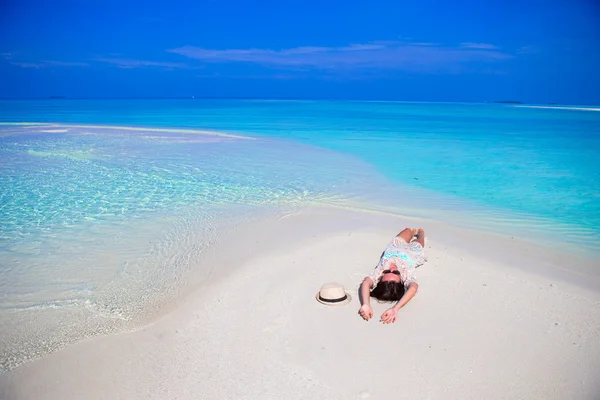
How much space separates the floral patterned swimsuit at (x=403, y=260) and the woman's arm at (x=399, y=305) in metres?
0.15

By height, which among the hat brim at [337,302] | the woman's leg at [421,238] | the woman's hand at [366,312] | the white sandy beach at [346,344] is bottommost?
the white sandy beach at [346,344]

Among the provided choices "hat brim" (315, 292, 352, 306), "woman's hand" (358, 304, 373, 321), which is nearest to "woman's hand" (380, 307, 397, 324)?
"woman's hand" (358, 304, 373, 321)

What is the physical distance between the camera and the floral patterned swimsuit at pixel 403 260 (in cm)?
410

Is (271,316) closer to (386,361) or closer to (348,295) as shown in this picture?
(348,295)

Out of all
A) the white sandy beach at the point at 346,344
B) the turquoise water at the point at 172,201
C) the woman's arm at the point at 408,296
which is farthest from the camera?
the turquoise water at the point at 172,201

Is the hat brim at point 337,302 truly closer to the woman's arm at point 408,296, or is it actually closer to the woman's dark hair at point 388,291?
the woman's dark hair at point 388,291

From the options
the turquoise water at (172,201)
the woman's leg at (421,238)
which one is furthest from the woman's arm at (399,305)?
the turquoise water at (172,201)

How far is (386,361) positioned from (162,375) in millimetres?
1698

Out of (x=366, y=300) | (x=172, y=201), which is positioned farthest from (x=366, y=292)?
(x=172, y=201)

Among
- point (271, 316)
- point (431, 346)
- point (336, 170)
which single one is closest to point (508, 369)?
point (431, 346)

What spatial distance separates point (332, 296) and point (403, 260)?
99cm

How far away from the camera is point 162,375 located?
292 cm

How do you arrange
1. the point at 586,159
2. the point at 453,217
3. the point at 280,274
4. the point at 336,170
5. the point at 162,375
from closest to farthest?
the point at 162,375 < the point at 280,274 < the point at 453,217 < the point at 336,170 < the point at 586,159

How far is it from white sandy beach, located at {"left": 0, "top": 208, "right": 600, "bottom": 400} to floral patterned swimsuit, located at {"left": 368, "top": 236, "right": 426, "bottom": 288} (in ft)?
0.58
